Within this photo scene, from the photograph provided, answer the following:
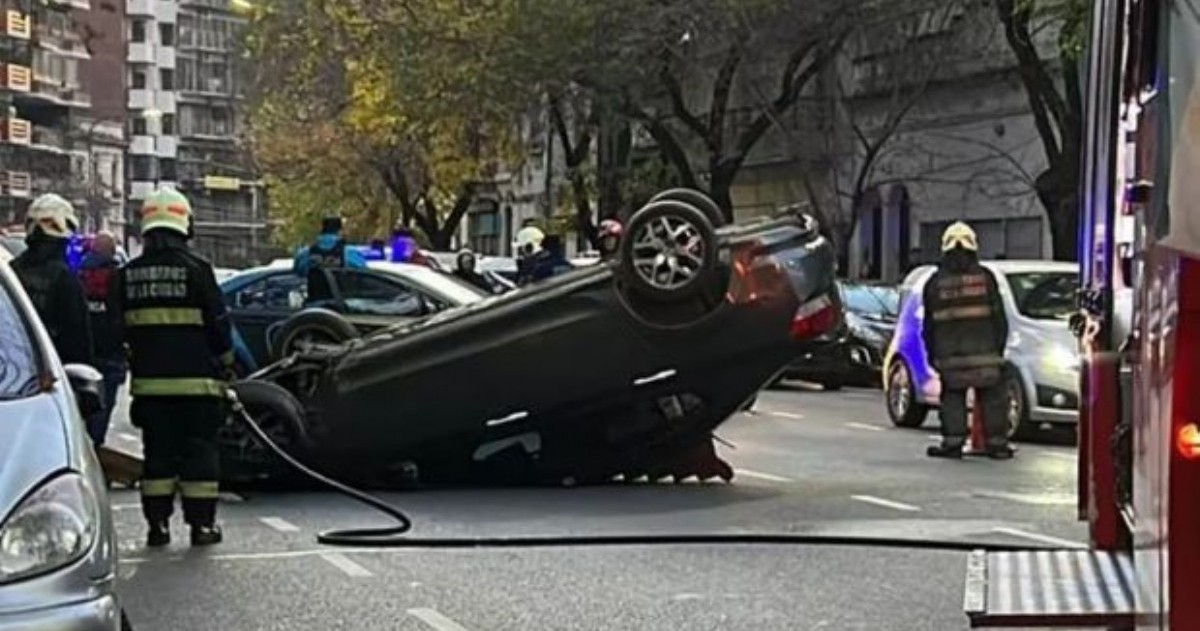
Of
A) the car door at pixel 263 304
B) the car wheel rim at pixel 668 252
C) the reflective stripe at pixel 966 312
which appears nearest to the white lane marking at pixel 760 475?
the car wheel rim at pixel 668 252

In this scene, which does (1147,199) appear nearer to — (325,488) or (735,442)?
(325,488)

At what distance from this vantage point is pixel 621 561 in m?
10.2

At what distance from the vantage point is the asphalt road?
866 cm

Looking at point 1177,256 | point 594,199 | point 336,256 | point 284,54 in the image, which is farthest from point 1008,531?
point 284,54

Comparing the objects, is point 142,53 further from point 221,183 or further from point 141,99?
point 221,183

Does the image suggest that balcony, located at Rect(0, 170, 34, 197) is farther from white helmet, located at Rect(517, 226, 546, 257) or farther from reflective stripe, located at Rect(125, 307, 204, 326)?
reflective stripe, located at Rect(125, 307, 204, 326)

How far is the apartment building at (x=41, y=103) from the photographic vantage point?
3762 inches

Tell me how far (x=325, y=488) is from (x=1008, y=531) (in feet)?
14.6

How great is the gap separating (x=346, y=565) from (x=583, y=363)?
299 centimetres

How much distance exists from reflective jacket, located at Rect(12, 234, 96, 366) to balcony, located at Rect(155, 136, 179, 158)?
373ft

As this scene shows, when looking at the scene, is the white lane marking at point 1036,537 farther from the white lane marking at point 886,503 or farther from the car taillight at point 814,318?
the car taillight at point 814,318

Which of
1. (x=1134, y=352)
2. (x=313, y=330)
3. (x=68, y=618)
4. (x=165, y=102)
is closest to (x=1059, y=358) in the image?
(x=313, y=330)

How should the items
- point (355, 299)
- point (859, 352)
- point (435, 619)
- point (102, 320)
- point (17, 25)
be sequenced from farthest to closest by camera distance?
point (17, 25)
point (859, 352)
point (355, 299)
point (102, 320)
point (435, 619)

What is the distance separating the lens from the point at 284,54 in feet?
161
